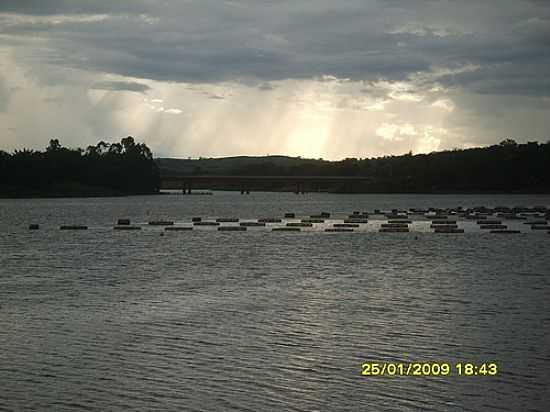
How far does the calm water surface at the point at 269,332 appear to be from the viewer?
A: 19.2 m

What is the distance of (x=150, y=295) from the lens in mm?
36438

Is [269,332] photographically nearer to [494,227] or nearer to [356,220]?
[494,227]

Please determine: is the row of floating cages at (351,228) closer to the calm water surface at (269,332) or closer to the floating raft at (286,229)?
the floating raft at (286,229)

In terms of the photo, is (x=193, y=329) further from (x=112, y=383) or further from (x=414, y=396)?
(x=414, y=396)

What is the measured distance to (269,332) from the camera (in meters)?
26.5

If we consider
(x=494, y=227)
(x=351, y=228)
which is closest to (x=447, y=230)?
(x=494, y=227)

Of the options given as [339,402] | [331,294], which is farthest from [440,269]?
[339,402]
